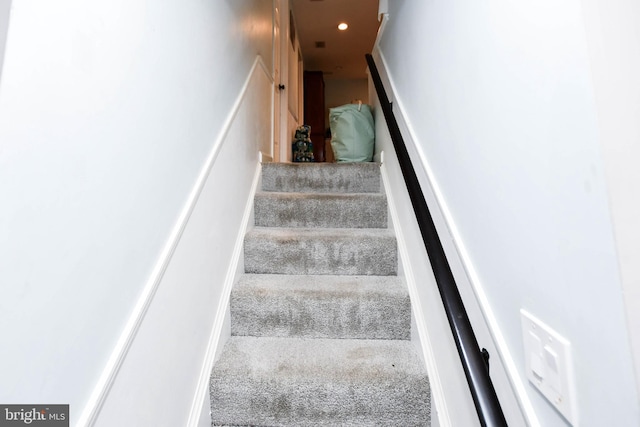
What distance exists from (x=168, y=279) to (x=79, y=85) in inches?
20.4

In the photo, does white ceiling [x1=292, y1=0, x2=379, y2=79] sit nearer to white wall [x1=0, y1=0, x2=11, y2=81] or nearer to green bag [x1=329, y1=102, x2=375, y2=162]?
green bag [x1=329, y1=102, x2=375, y2=162]

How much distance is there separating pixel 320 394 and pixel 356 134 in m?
1.83

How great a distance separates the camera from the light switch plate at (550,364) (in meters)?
0.42

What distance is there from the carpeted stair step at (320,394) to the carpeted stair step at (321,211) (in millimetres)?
869

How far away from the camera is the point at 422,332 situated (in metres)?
1.06

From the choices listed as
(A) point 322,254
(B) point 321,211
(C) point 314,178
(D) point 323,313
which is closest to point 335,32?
(C) point 314,178

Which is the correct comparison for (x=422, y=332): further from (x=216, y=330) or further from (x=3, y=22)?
(x=3, y=22)

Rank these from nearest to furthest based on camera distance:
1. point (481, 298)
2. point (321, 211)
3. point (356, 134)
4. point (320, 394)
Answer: point (481, 298), point (320, 394), point (321, 211), point (356, 134)

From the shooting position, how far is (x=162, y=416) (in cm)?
77

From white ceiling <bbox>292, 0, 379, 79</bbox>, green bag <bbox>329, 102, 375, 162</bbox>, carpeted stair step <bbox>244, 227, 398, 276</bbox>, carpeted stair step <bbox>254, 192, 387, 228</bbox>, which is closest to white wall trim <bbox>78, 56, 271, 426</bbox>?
carpeted stair step <bbox>244, 227, 398, 276</bbox>

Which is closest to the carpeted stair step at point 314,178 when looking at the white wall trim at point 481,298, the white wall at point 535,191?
the white wall trim at point 481,298

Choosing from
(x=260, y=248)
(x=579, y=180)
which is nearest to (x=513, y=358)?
(x=579, y=180)

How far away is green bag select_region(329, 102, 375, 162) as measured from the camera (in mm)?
2266

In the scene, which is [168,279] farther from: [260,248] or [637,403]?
[637,403]
